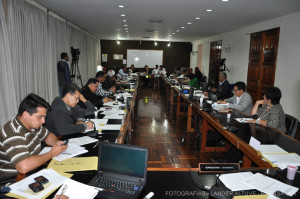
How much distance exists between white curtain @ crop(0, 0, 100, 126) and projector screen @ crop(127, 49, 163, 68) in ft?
24.8

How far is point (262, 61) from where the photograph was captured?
22.5 ft

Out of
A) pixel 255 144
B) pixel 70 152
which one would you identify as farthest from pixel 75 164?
pixel 255 144

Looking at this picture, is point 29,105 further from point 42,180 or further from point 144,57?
point 144,57

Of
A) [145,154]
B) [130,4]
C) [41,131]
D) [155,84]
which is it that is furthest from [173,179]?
[155,84]

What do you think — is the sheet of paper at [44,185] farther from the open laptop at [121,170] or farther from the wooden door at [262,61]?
the wooden door at [262,61]

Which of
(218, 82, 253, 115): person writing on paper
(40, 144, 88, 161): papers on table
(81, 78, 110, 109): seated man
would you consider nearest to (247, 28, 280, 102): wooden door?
(218, 82, 253, 115): person writing on paper

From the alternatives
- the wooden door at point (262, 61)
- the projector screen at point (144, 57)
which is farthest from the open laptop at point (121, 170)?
the projector screen at point (144, 57)

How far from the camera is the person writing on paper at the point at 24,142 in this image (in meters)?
1.58

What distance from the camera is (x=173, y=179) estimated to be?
154 cm

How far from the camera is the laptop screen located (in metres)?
1.39

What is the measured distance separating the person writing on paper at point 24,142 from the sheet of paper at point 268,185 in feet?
4.61

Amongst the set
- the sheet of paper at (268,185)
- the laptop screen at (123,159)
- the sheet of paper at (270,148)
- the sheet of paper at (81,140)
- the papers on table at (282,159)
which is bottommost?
the sheet of paper at (268,185)

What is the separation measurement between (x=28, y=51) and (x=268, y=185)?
17.0 ft

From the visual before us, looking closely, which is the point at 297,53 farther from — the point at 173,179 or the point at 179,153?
the point at 173,179
